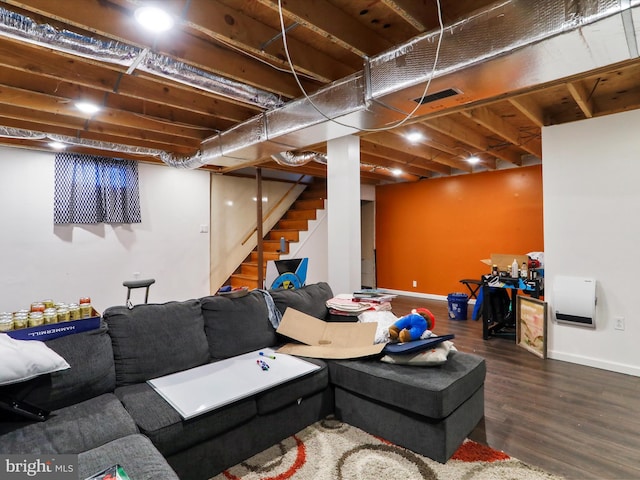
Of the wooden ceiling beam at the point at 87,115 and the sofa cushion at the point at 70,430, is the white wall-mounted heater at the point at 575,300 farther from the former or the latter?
Result: the wooden ceiling beam at the point at 87,115

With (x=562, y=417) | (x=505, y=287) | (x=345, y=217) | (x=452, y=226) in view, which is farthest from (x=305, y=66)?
(x=452, y=226)

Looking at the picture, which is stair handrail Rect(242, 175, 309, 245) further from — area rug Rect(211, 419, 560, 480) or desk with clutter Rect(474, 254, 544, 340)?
area rug Rect(211, 419, 560, 480)

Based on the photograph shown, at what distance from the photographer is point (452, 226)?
22.1 ft

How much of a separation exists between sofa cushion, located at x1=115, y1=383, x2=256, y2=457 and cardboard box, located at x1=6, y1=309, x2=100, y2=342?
0.41m

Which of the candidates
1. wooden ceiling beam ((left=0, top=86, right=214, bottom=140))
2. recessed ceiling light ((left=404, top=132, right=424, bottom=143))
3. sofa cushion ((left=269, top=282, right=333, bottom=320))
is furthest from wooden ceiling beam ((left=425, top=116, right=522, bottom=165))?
wooden ceiling beam ((left=0, top=86, right=214, bottom=140))

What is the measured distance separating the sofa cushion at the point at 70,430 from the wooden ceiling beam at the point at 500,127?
357 cm

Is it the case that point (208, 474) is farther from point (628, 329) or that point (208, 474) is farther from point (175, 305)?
point (628, 329)

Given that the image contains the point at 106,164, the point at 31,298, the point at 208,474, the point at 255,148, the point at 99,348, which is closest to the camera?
the point at 208,474

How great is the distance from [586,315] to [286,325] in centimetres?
297

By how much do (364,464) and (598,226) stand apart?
321cm

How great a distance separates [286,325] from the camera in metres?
2.71

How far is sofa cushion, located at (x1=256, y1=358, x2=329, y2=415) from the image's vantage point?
2.02 m

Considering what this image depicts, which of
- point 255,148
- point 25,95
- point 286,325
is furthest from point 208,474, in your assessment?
point 25,95

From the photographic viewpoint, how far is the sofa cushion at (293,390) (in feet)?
6.62
